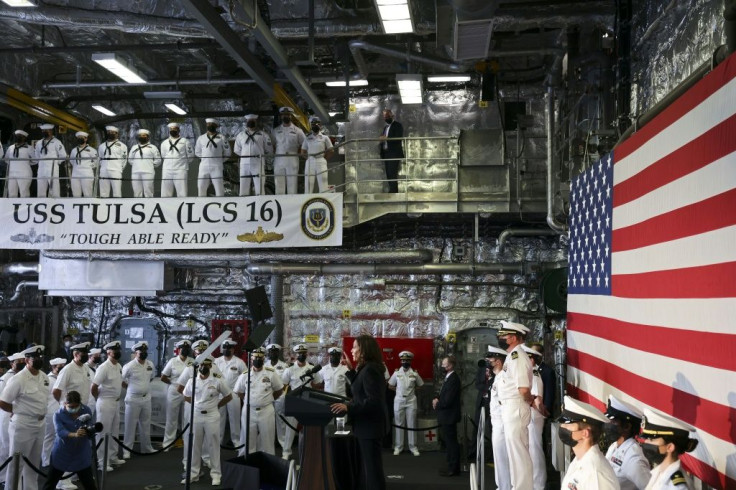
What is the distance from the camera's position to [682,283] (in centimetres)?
695

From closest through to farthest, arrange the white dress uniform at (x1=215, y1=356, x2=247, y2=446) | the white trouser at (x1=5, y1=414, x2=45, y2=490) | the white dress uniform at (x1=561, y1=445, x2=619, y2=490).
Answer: the white dress uniform at (x1=561, y1=445, x2=619, y2=490) → the white trouser at (x1=5, y1=414, x2=45, y2=490) → the white dress uniform at (x1=215, y1=356, x2=247, y2=446)

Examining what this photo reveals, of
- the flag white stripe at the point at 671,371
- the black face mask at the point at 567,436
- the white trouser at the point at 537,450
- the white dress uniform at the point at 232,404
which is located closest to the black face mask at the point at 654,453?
the black face mask at the point at 567,436

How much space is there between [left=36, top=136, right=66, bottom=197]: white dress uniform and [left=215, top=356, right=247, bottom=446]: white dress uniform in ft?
16.5

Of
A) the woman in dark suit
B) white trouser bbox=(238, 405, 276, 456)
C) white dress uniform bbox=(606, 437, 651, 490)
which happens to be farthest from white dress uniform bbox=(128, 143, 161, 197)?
white dress uniform bbox=(606, 437, 651, 490)

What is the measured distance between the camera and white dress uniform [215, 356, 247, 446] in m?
16.0

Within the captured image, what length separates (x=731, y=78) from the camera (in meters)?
5.84

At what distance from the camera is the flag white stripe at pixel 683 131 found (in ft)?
19.6

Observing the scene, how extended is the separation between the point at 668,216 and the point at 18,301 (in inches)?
690

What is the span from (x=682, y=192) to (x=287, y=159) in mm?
10750

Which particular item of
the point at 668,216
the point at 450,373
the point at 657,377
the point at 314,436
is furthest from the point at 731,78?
the point at 450,373

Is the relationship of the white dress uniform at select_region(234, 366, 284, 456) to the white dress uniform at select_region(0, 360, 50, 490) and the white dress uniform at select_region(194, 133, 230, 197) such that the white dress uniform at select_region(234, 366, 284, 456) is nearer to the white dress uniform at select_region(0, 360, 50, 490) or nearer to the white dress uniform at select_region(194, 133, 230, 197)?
the white dress uniform at select_region(0, 360, 50, 490)

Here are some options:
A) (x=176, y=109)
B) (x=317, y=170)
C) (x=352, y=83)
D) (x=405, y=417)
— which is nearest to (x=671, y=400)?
(x=405, y=417)

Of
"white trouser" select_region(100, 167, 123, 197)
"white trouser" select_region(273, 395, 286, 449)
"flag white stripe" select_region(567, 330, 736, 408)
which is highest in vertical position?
"white trouser" select_region(100, 167, 123, 197)

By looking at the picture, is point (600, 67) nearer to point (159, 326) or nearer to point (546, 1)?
point (546, 1)
